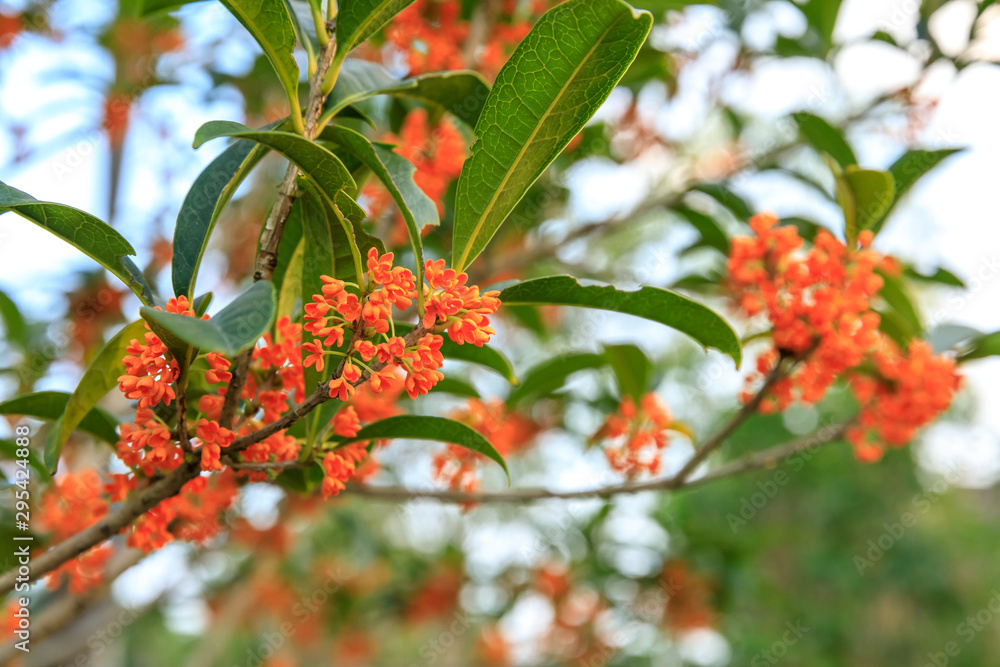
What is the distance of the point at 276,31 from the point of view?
118 centimetres

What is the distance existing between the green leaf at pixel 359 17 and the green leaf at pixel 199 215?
22 centimetres

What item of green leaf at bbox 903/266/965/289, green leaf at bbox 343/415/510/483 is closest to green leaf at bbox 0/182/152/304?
green leaf at bbox 343/415/510/483

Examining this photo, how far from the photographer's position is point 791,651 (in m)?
9.48

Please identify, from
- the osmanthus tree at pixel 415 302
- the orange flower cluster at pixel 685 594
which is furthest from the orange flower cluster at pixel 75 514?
the orange flower cluster at pixel 685 594

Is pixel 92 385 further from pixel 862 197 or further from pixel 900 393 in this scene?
pixel 900 393

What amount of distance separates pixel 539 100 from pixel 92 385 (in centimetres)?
90

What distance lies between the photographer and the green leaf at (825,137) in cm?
221

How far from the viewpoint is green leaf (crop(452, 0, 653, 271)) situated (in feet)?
3.39

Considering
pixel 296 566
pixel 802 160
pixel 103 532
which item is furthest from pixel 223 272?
pixel 802 160

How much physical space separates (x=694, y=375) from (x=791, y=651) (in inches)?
157

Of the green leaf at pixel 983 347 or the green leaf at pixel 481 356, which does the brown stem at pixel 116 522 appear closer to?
the green leaf at pixel 481 356

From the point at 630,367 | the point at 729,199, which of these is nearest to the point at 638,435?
the point at 630,367

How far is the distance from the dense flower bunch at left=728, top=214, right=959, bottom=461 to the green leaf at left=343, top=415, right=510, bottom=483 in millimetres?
948

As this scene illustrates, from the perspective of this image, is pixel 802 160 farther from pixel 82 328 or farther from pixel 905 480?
pixel 82 328
